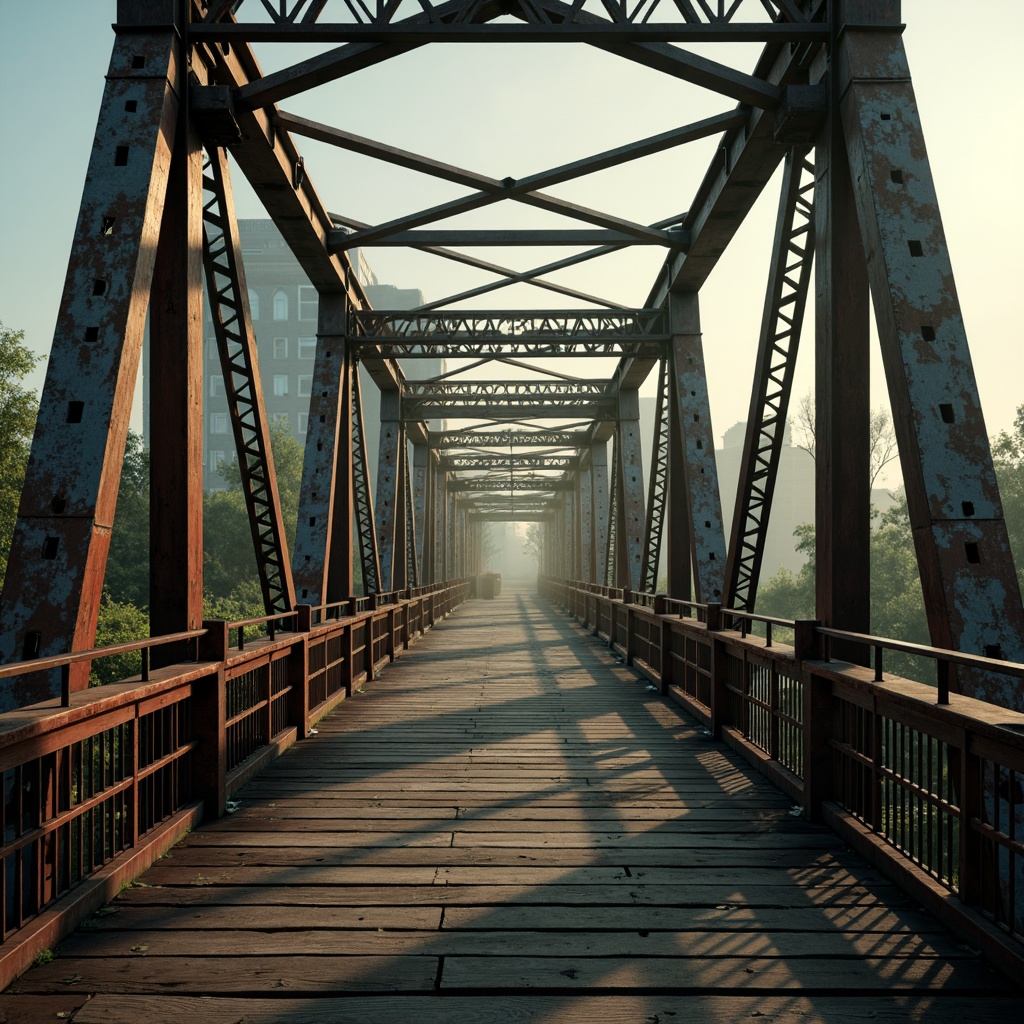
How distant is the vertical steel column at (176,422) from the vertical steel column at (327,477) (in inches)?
177

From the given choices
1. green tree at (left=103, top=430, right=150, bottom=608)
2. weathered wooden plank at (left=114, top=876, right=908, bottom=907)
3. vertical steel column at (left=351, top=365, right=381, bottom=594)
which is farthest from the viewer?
green tree at (left=103, top=430, right=150, bottom=608)

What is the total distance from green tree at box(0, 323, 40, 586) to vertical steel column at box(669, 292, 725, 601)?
1099 inches

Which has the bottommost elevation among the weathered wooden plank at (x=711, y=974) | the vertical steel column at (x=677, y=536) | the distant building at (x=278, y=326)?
the weathered wooden plank at (x=711, y=974)

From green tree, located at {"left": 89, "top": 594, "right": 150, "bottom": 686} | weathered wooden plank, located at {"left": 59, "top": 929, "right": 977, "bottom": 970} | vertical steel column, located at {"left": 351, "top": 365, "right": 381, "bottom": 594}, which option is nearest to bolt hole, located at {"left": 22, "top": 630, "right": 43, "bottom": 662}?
weathered wooden plank, located at {"left": 59, "top": 929, "right": 977, "bottom": 970}

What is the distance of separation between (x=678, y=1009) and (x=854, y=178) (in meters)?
5.70

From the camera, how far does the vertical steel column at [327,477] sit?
12.1m

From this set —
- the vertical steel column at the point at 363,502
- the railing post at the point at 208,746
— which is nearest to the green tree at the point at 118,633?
the vertical steel column at the point at 363,502

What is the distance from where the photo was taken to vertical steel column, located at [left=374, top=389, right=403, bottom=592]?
66.7 ft

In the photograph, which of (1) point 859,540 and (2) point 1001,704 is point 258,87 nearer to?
(1) point 859,540

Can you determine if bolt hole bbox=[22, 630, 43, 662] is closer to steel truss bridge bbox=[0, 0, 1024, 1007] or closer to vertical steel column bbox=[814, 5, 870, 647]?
steel truss bridge bbox=[0, 0, 1024, 1007]

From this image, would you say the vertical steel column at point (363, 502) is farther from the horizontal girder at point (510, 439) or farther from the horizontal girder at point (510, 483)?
the horizontal girder at point (510, 483)

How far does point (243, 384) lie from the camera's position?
9062mm

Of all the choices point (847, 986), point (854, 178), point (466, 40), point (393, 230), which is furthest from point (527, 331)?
point (847, 986)

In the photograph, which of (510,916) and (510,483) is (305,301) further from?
(510,916)
